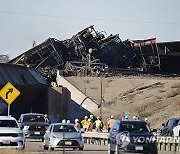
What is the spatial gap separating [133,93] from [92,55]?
33.0 feet

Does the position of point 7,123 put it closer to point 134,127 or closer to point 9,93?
point 134,127

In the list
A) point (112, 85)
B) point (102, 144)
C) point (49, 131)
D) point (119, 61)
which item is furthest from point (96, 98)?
point (49, 131)

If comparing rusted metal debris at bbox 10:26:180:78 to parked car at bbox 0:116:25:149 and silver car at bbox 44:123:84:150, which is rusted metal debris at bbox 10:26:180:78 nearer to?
silver car at bbox 44:123:84:150

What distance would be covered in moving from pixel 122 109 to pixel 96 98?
14.8 feet

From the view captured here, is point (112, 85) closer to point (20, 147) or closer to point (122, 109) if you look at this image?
point (122, 109)

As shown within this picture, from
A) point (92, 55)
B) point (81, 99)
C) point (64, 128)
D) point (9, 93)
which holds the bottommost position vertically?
point (64, 128)

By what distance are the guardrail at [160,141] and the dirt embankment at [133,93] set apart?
26.3m

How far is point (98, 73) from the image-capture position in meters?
78.5

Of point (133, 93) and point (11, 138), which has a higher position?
point (133, 93)

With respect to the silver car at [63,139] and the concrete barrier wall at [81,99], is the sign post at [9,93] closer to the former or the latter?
the silver car at [63,139]

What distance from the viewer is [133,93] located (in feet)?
244

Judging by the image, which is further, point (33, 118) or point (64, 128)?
point (33, 118)

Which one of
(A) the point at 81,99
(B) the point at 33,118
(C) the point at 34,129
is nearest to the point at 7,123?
(C) the point at 34,129

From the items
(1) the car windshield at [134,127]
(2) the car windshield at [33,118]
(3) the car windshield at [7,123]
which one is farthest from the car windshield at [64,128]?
(2) the car windshield at [33,118]
